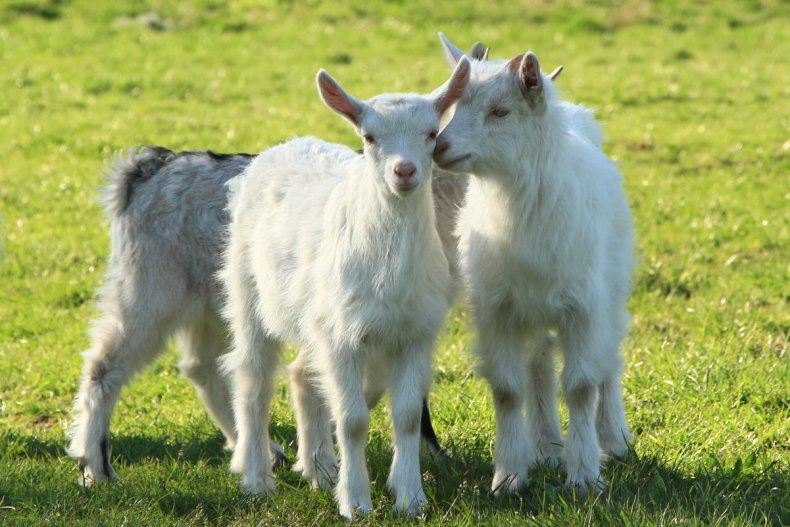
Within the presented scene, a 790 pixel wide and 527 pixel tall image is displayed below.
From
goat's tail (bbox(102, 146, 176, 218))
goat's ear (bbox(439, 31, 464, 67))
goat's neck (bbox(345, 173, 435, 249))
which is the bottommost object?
A: goat's tail (bbox(102, 146, 176, 218))

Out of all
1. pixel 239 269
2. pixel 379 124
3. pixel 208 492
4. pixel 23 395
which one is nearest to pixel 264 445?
pixel 208 492

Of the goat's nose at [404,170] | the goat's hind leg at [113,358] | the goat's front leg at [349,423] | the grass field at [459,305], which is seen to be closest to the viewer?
the goat's nose at [404,170]

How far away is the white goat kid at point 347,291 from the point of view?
5020 mm

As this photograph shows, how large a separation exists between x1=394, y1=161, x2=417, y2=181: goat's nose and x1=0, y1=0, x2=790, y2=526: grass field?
148 centimetres

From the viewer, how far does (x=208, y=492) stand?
5.57 metres

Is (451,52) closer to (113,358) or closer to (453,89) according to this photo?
(453,89)

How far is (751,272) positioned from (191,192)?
187 inches

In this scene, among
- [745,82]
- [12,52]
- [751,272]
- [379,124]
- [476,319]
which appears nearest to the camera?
[379,124]

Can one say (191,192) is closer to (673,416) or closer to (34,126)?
(673,416)

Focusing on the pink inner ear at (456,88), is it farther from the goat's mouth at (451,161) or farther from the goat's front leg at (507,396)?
the goat's front leg at (507,396)

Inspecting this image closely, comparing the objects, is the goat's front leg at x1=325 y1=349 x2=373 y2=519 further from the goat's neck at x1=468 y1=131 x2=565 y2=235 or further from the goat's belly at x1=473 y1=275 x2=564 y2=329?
the goat's neck at x1=468 y1=131 x2=565 y2=235

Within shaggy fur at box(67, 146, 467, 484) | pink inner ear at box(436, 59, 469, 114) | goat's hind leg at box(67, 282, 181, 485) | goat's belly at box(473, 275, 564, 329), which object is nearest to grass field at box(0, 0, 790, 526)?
goat's hind leg at box(67, 282, 181, 485)

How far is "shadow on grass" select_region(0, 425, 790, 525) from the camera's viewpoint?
482cm

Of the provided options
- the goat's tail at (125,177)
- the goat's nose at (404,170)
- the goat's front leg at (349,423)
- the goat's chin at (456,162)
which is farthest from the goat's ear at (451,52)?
the goat's tail at (125,177)
